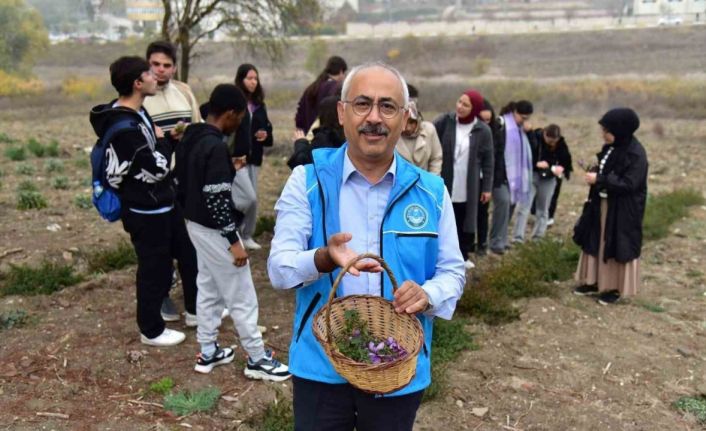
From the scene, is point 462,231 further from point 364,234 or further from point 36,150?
point 36,150

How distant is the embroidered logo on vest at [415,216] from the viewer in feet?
7.07

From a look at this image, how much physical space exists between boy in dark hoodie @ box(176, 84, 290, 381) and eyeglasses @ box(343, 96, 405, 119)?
6.23 ft

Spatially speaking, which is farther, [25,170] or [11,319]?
[25,170]

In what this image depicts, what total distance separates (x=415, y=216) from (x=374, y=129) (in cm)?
34

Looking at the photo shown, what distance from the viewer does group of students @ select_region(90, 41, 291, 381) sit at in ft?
12.8

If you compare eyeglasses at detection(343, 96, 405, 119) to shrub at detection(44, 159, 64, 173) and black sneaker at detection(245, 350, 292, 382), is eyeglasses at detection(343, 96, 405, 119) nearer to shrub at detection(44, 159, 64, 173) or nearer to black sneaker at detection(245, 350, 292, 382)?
black sneaker at detection(245, 350, 292, 382)

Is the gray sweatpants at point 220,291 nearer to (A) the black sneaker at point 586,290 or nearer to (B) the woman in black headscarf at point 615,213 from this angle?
(B) the woman in black headscarf at point 615,213

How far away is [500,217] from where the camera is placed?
777 centimetres

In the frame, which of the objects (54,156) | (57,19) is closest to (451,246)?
(54,156)

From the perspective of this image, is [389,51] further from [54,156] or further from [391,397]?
[391,397]

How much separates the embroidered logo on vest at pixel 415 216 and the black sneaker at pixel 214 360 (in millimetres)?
2744

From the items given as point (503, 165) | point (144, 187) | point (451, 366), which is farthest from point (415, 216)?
point (503, 165)

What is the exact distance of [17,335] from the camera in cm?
487

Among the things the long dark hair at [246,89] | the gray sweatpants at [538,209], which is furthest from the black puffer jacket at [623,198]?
the long dark hair at [246,89]
